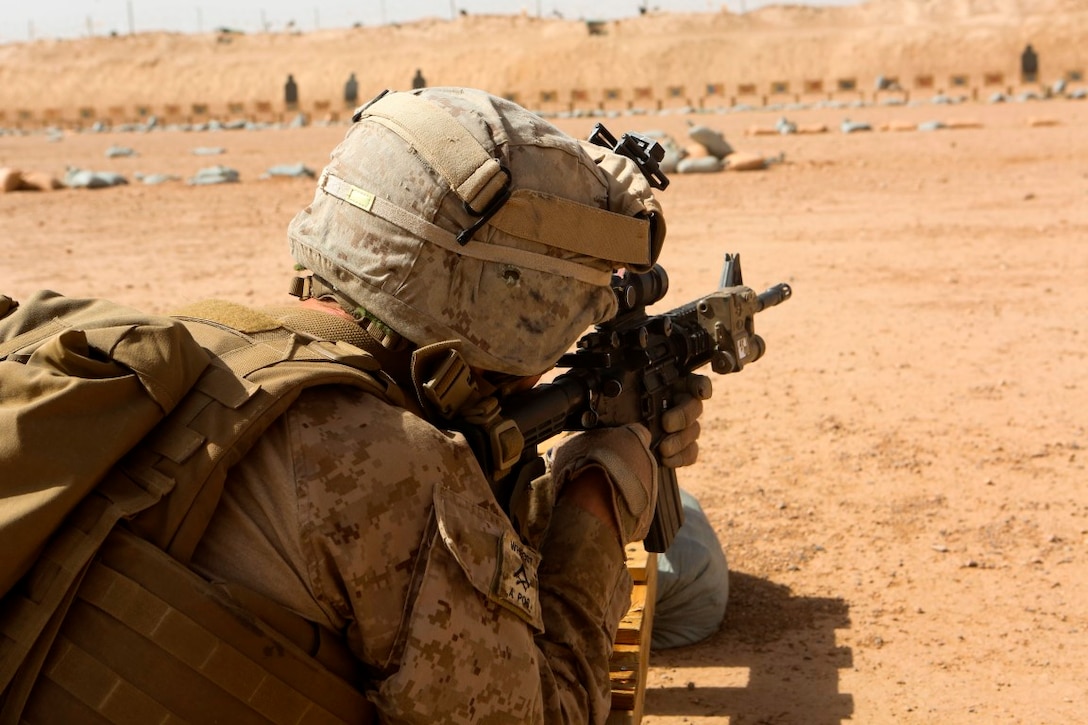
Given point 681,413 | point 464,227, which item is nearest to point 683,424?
point 681,413

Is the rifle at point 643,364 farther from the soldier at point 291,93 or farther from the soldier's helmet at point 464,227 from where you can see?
the soldier at point 291,93

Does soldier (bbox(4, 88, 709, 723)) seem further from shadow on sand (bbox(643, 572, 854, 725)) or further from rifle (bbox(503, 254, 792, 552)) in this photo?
shadow on sand (bbox(643, 572, 854, 725))

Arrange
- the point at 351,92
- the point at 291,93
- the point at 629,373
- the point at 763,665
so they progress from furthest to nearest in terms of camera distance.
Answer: the point at 291,93, the point at 351,92, the point at 763,665, the point at 629,373

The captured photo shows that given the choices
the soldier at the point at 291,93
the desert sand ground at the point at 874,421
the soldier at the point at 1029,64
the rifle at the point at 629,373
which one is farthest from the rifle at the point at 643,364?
the soldier at the point at 291,93

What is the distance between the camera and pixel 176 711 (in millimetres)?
1669

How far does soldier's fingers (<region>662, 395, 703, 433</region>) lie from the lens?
2.94 m

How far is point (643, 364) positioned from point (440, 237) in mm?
964

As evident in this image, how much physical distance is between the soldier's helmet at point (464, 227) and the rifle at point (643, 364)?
27 cm

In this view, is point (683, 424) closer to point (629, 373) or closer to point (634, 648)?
point (629, 373)

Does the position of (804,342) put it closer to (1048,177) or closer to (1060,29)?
(1048,177)

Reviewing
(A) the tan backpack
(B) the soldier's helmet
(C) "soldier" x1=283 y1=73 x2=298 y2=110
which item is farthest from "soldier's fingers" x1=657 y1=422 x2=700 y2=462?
(C) "soldier" x1=283 y1=73 x2=298 y2=110

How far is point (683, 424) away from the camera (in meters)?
2.96

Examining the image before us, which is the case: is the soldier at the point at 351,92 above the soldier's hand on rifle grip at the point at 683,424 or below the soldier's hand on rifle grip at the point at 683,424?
below

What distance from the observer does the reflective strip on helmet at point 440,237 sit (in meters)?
2.07
